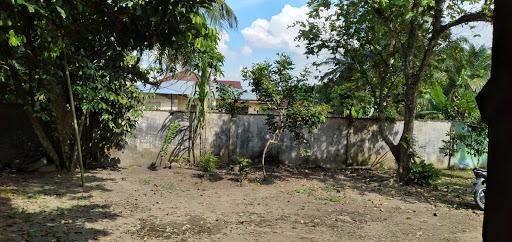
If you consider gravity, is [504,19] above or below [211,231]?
above

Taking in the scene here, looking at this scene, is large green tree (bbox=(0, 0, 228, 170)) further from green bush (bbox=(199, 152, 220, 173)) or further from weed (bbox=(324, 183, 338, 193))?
weed (bbox=(324, 183, 338, 193))

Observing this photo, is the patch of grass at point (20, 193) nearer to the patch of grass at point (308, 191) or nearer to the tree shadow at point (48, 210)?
the tree shadow at point (48, 210)

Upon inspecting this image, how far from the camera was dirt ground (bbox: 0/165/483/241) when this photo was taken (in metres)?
5.91

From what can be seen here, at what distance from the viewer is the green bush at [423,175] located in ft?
33.2

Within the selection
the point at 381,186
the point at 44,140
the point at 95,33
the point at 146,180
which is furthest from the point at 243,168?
the point at 95,33

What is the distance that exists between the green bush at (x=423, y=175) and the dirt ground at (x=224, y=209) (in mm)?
297

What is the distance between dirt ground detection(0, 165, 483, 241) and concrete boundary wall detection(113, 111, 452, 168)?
1.06 metres

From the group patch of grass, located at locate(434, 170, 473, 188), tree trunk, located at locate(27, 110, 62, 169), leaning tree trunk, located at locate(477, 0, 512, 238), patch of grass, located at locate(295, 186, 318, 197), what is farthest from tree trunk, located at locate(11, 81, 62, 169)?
leaning tree trunk, located at locate(477, 0, 512, 238)

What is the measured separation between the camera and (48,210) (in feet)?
22.1

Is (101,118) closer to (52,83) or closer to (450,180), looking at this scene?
(52,83)

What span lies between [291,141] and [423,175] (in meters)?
3.43

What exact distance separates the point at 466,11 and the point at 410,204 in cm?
456

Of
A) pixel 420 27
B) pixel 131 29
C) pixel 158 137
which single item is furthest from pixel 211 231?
pixel 420 27

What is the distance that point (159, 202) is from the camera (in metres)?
7.70
